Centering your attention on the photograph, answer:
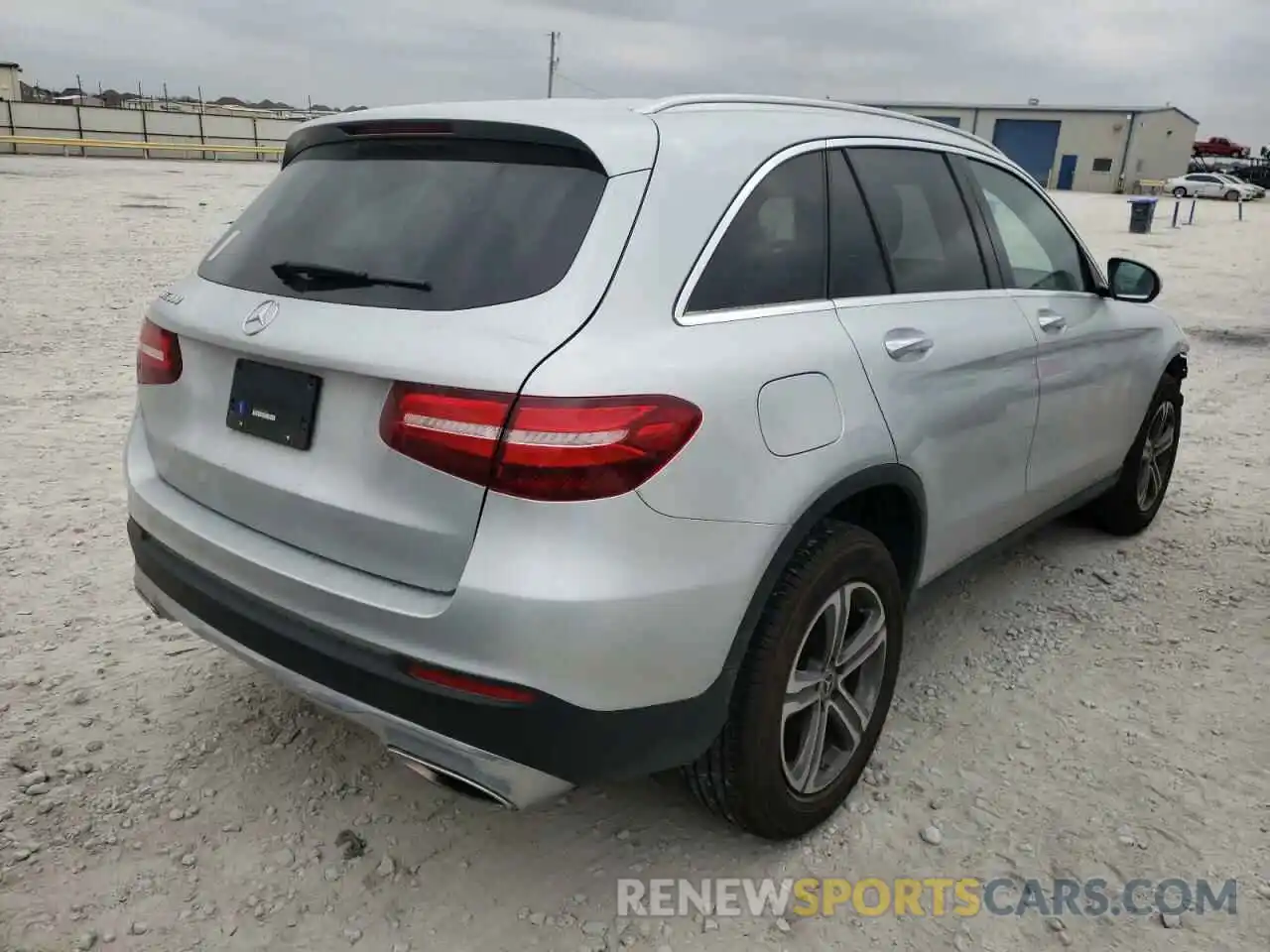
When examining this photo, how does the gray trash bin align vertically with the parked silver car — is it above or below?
above

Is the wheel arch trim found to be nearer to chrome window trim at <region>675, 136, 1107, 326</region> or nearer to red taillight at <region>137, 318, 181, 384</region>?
chrome window trim at <region>675, 136, 1107, 326</region>

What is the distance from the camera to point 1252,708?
3.29 m

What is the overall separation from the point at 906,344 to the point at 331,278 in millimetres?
1469

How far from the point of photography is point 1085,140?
56438 mm

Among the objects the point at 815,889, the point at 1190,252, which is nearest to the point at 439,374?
the point at 815,889

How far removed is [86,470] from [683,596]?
4140 mm

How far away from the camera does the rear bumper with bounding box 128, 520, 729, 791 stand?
1.94 meters

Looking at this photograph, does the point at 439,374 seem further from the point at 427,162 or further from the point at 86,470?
the point at 86,470

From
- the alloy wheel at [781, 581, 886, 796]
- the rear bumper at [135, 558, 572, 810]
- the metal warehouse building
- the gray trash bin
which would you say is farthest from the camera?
the metal warehouse building

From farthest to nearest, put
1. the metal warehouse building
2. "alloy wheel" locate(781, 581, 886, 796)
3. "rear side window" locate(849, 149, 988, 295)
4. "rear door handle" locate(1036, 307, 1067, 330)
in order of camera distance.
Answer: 1. the metal warehouse building
2. "rear door handle" locate(1036, 307, 1067, 330)
3. "rear side window" locate(849, 149, 988, 295)
4. "alloy wheel" locate(781, 581, 886, 796)

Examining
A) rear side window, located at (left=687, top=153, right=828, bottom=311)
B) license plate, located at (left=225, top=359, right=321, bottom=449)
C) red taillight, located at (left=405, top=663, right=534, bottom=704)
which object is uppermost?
rear side window, located at (left=687, top=153, right=828, bottom=311)

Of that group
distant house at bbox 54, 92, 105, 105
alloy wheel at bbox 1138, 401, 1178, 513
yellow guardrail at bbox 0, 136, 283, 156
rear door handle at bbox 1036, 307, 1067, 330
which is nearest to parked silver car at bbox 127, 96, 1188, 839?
rear door handle at bbox 1036, 307, 1067, 330

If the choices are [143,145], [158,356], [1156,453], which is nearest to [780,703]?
[158,356]

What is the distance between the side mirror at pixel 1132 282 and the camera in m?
4.08
